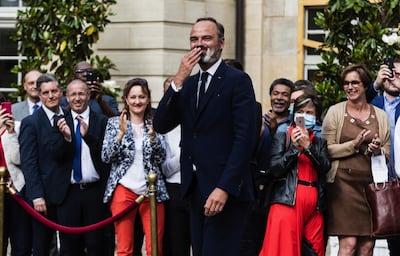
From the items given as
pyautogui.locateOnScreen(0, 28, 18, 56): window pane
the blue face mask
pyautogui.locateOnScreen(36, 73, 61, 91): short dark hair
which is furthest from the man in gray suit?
pyautogui.locateOnScreen(0, 28, 18, 56): window pane

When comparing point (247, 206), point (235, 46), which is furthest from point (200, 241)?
point (235, 46)

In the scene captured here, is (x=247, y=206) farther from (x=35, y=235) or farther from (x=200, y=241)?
(x=35, y=235)

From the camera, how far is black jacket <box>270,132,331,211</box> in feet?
35.6

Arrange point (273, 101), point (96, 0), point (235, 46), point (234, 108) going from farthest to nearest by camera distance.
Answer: point (235, 46) → point (96, 0) → point (273, 101) → point (234, 108)

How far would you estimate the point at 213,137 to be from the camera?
946 centimetres

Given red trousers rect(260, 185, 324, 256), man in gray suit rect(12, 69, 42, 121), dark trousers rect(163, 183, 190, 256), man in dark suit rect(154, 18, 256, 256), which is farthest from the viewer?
man in gray suit rect(12, 69, 42, 121)

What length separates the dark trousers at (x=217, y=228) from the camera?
948cm

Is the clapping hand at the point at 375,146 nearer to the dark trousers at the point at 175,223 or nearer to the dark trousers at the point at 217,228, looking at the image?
the dark trousers at the point at 217,228

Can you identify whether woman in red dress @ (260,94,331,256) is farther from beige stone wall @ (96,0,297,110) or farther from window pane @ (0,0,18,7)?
window pane @ (0,0,18,7)

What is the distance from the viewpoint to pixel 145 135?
1154cm

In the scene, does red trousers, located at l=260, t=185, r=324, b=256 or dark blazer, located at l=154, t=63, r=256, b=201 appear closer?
dark blazer, located at l=154, t=63, r=256, b=201

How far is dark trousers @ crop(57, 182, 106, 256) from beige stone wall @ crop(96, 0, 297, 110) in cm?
387

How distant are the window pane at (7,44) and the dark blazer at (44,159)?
4857 millimetres

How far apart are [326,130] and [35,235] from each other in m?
2.86
